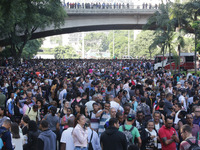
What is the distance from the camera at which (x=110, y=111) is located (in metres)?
8.42

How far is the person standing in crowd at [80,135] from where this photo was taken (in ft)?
22.5

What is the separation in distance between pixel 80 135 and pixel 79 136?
1.1 inches

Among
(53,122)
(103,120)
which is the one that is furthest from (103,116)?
(53,122)

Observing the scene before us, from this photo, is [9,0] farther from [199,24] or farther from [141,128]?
[199,24]

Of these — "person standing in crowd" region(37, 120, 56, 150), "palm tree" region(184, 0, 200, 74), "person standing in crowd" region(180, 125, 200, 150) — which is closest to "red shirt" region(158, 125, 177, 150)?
"person standing in crowd" region(180, 125, 200, 150)

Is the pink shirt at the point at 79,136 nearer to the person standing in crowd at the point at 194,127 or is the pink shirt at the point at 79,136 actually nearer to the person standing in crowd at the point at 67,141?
the person standing in crowd at the point at 67,141

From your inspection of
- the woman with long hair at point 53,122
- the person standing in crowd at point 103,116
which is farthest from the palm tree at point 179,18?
the woman with long hair at point 53,122

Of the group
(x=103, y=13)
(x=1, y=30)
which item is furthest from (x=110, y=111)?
(x=103, y=13)

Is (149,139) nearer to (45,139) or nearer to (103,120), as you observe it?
(103,120)

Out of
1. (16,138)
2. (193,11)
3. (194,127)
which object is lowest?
(16,138)

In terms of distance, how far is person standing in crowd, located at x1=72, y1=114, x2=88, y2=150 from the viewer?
22.5ft

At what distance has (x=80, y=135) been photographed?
6836mm

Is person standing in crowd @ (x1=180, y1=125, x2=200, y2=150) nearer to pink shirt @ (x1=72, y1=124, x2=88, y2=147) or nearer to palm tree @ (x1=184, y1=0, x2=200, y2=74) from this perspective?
pink shirt @ (x1=72, y1=124, x2=88, y2=147)

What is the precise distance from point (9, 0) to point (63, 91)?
6179mm
